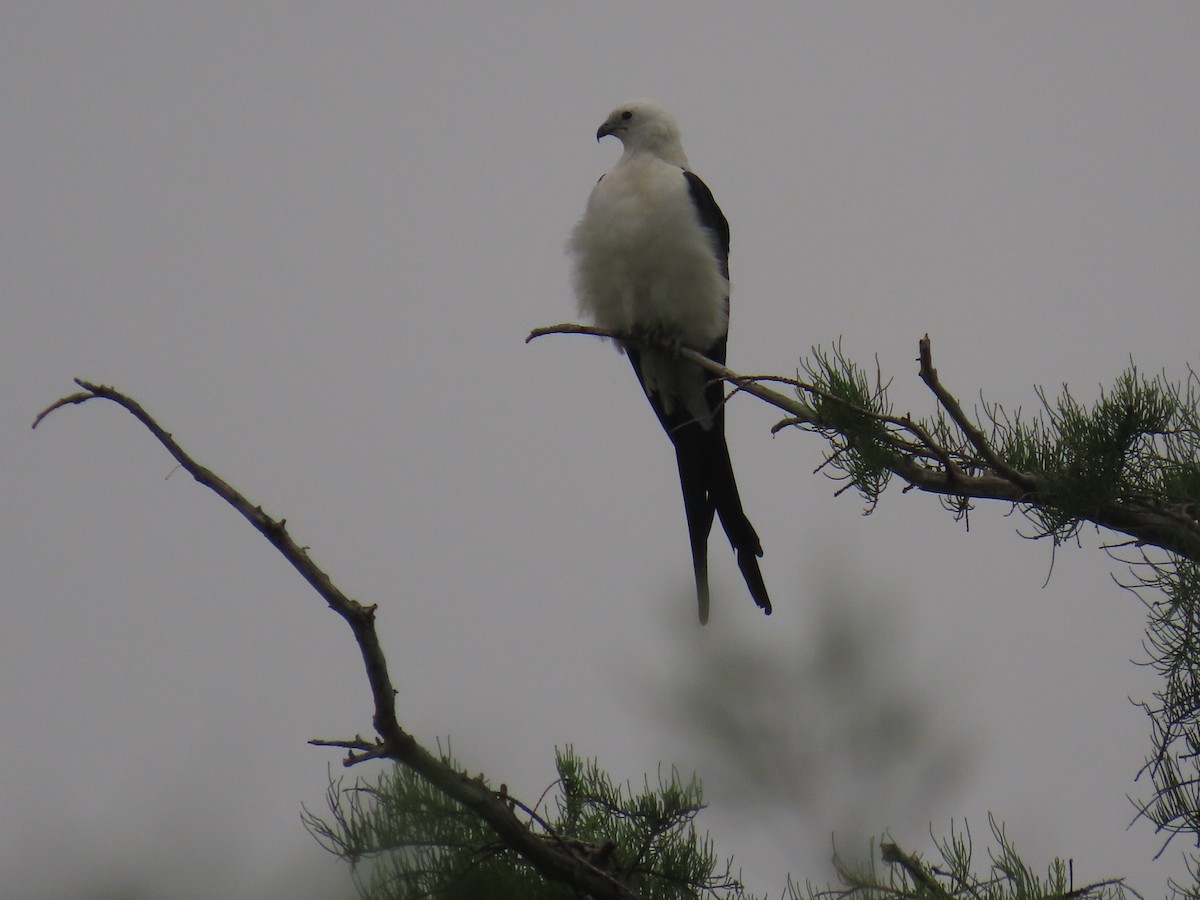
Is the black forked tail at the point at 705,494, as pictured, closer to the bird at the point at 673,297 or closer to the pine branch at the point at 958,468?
the bird at the point at 673,297

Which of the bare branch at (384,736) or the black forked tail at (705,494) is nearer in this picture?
the bare branch at (384,736)

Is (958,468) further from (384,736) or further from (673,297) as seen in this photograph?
(673,297)

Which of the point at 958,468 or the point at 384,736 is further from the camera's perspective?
the point at 958,468

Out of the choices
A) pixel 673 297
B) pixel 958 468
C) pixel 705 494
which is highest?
pixel 673 297

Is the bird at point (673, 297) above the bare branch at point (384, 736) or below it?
above

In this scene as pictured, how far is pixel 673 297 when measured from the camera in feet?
13.2

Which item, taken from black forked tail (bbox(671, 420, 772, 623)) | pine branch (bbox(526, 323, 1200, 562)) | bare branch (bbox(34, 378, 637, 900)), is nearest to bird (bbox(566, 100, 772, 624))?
black forked tail (bbox(671, 420, 772, 623))

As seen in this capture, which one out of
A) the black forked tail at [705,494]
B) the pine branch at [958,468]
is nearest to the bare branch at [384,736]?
the pine branch at [958,468]

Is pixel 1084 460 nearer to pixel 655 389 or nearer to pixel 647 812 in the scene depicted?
pixel 647 812

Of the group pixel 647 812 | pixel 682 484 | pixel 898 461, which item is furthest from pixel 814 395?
pixel 682 484

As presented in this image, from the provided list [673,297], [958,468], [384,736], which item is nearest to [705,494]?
[673,297]

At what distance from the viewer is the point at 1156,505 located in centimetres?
203

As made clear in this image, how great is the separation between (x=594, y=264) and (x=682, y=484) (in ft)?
2.64

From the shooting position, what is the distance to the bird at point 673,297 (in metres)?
4.00
